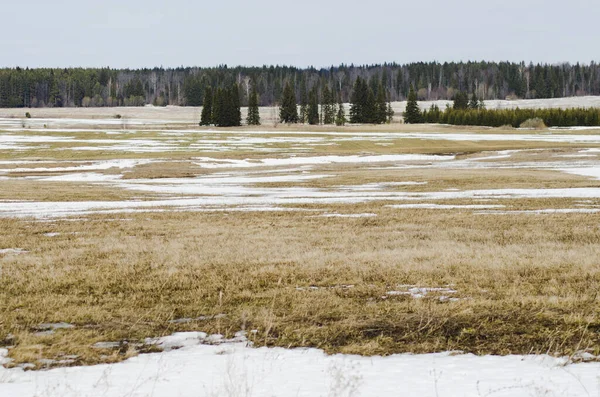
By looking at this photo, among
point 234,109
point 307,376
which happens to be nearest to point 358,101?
point 234,109

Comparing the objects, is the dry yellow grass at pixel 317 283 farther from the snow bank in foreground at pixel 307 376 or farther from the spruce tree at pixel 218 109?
the spruce tree at pixel 218 109

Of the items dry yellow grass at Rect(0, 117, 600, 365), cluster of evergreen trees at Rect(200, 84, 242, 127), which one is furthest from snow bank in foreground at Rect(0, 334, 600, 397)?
cluster of evergreen trees at Rect(200, 84, 242, 127)

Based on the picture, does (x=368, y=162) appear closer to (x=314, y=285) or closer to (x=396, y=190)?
(x=396, y=190)

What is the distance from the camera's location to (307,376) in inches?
260

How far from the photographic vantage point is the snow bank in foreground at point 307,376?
6.16 m

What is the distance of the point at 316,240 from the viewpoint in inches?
626

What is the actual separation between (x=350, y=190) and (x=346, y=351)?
24883 mm

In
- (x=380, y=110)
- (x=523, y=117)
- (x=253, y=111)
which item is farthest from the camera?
(x=380, y=110)

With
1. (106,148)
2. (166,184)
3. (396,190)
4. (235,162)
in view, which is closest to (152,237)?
(396,190)

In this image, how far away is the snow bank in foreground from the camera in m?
6.16

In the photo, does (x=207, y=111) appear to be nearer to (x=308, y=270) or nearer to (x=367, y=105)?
(x=367, y=105)

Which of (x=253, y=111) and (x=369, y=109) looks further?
(x=369, y=109)

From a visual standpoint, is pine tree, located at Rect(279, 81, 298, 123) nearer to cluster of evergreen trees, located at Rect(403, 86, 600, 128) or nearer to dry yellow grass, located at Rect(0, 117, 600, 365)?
cluster of evergreen trees, located at Rect(403, 86, 600, 128)

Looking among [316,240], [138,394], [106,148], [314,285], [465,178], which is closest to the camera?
[138,394]
